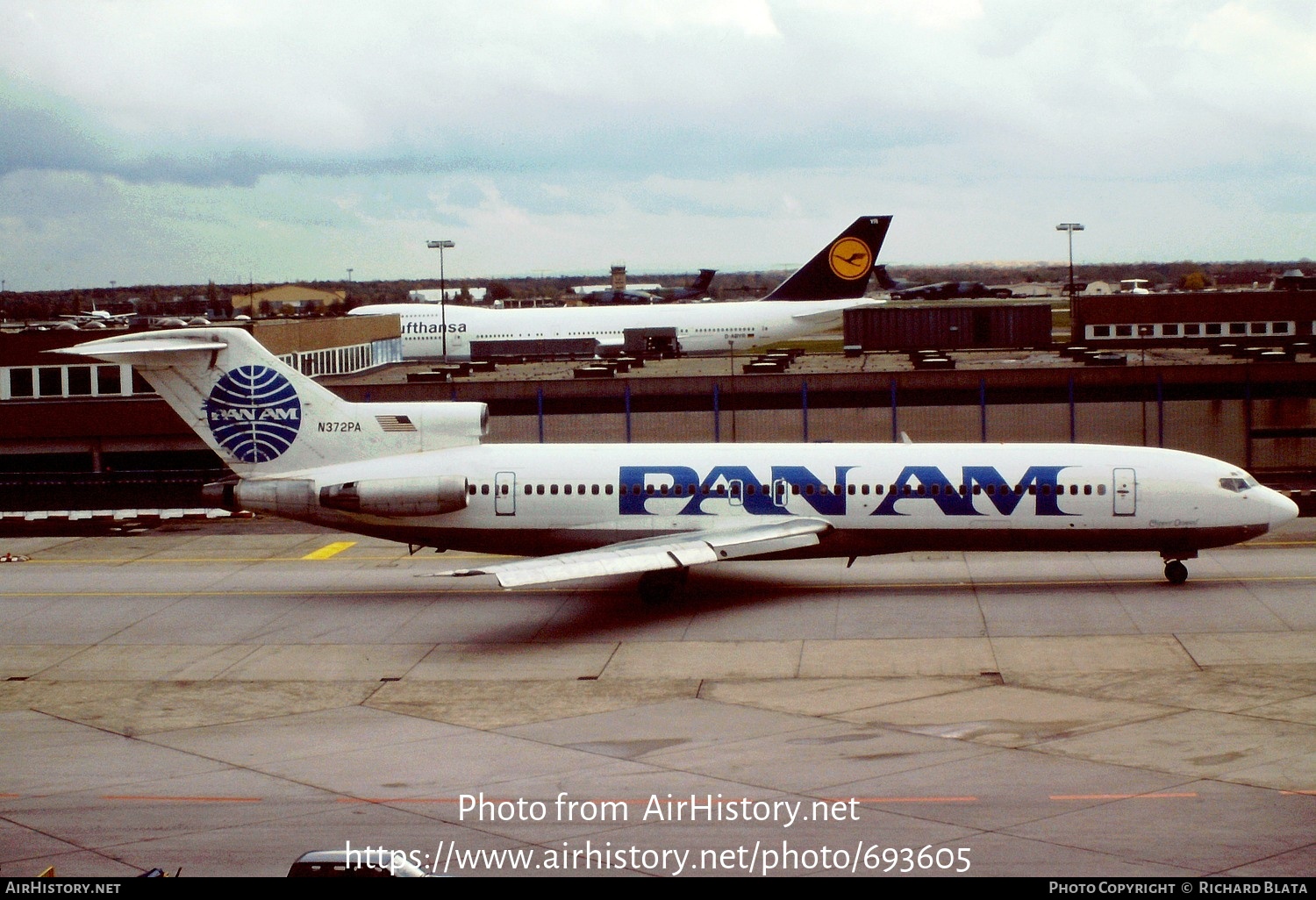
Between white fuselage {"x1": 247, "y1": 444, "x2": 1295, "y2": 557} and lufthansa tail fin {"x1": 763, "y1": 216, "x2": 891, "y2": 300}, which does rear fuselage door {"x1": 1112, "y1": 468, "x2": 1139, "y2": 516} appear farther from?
lufthansa tail fin {"x1": 763, "y1": 216, "x2": 891, "y2": 300}

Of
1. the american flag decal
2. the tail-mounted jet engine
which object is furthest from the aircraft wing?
the american flag decal

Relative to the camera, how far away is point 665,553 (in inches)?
1234

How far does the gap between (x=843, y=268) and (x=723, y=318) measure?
787 centimetres

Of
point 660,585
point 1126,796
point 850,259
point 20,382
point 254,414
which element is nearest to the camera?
point 1126,796

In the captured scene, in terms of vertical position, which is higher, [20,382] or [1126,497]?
[20,382]

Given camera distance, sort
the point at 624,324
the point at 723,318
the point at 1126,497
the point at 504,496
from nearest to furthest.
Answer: the point at 1126,497, the point at 504,496, the point at 723,318, the point at 624,324

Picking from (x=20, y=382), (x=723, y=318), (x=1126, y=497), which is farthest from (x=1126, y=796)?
(x=723, y=318)

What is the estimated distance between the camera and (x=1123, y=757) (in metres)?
20.8

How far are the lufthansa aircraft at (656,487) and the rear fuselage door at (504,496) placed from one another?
4cm

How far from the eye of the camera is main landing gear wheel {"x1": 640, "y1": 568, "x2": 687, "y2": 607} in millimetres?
32938

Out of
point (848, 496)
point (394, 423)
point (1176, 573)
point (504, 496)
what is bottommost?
point (1176, 573)

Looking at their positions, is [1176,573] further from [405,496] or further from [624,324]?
[624,324]

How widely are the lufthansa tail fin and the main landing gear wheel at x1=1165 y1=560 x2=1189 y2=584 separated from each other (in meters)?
44.7

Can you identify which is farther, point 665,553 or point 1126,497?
point 1126,497
